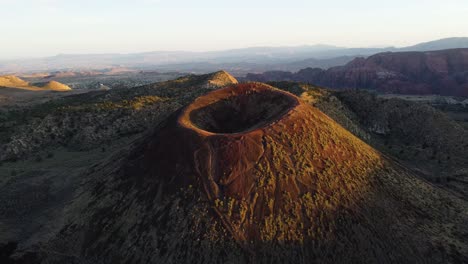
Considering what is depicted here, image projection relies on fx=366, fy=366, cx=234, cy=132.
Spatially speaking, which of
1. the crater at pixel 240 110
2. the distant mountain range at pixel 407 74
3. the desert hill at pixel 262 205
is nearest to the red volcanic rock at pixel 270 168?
the desert hill at pixel 262 205

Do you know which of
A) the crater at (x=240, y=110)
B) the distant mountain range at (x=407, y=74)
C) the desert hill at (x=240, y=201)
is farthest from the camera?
the distant mountain range at (x=407, y=74)

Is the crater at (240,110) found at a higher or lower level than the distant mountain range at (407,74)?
higher

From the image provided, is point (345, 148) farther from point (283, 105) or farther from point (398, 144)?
point (398, 144)

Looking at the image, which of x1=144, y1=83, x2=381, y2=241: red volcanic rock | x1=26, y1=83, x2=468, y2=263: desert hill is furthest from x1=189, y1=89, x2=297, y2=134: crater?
x1=26, y1=83, x2=468, y2=263: desert hill

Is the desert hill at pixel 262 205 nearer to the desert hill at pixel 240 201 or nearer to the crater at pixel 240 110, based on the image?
the desert hill at pixel 240 201

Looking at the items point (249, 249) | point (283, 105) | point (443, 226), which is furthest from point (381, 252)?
point (283, 105)

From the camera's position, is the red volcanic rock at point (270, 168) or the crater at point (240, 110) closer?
the red volcanic rock at point (270, 168)

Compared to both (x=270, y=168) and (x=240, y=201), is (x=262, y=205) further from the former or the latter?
(x=270, y=168)

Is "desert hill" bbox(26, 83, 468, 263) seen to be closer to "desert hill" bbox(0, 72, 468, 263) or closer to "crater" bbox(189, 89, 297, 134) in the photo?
"desert hill" bbox(0, 72, 468, 263)
